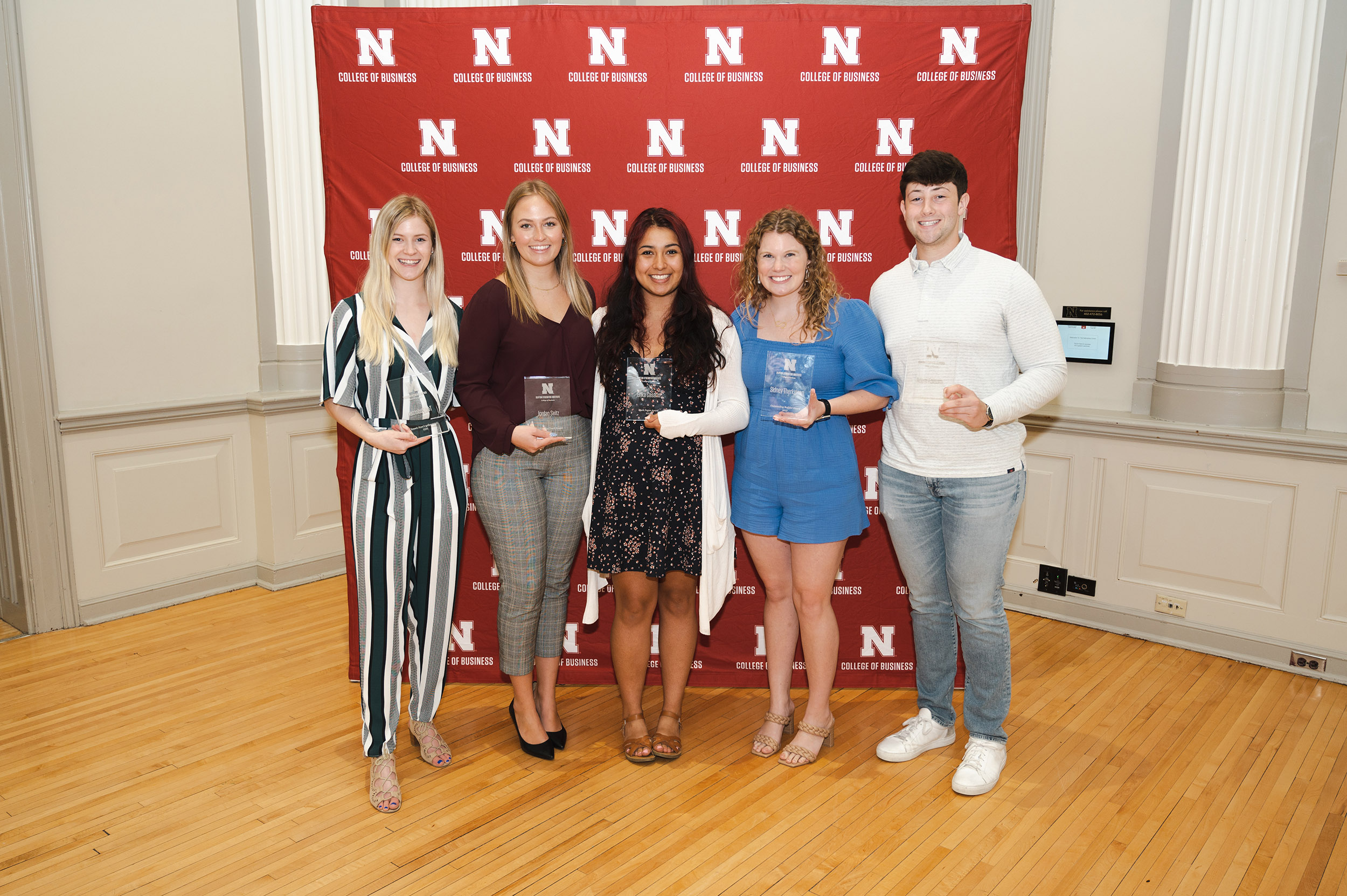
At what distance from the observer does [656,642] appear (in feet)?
11.9

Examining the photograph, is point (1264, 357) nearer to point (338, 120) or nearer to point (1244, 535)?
point (1244, 535)

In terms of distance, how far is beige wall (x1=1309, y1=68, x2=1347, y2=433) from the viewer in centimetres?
357

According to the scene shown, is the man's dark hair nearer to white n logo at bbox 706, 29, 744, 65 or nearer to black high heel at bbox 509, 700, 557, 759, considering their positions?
white n logo at bbox 706, 29, 744, 65

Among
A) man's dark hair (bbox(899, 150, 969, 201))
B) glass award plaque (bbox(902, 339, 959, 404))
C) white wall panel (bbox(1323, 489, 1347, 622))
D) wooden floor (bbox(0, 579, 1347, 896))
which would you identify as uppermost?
man's dark hair (bbox(899, 150, 969, 201))

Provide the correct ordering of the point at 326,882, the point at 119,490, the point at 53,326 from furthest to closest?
the point at 119,490, the point at 53,326, the point at 326,882

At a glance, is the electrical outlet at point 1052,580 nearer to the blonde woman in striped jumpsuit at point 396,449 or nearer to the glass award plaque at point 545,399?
the glass award plaque at point 545,399

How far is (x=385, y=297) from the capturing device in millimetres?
2545

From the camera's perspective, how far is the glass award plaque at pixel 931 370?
262cm

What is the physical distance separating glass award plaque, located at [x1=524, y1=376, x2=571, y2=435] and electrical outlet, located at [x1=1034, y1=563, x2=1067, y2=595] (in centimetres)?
270

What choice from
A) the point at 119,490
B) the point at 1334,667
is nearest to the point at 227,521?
the point at 119,490

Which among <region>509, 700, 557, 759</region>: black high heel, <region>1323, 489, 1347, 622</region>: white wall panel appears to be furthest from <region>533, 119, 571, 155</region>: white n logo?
<region>1323, 489, 1347, 622</region>: white wall panel

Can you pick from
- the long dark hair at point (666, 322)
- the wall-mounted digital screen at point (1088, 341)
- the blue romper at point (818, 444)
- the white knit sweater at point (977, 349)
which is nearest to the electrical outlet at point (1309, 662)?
the wall-mounted digital screen at point (1088, 341)

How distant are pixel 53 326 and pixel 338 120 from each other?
1741mm

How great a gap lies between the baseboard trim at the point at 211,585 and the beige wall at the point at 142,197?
0.90 m
